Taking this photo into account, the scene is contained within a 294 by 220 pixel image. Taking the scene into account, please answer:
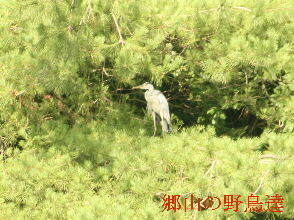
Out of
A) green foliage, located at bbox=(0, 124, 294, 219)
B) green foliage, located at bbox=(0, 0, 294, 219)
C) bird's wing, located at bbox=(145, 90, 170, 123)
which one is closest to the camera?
green foliage, located at bbox=(0, 124, 294, 219)

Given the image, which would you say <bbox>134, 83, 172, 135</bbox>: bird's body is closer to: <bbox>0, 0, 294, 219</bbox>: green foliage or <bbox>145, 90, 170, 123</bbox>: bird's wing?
<bbox>145, 90, 170, 123</bbox>: bird's wing

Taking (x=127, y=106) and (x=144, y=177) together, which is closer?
(x=144, y=177)

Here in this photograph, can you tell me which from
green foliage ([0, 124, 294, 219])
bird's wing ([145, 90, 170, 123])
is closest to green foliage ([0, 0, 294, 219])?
green foliage ([0, 124, 294, 219])

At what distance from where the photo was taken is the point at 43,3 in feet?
8.27

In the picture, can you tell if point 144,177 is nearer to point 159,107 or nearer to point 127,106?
point 159,107

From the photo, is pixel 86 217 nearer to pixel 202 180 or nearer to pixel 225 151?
pixel 202 180

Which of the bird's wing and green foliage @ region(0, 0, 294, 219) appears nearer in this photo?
green foliage @ region(0, 0, 294, 219)

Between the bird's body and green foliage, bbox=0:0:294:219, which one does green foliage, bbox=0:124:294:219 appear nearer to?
green foliage, bbox=0:0:294:219

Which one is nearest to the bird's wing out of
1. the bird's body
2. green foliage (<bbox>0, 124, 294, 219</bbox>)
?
the bird's body

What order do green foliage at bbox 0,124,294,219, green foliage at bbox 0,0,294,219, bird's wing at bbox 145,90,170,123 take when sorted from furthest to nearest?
bird's wing at bbox 145,90,170,123 → green foliage at bbox 0,0,294,219 → green foliage at bbox 0,124,294,219

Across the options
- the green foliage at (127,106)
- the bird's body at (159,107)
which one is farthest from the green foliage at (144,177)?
the bird's body at (159,107)

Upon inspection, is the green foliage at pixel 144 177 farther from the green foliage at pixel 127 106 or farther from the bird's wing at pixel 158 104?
the bird's wing at pixel 158 104

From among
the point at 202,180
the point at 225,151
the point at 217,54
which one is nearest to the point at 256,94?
the point at 217,54

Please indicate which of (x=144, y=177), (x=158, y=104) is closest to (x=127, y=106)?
(x=158, y=104)
